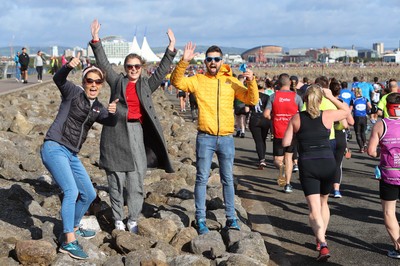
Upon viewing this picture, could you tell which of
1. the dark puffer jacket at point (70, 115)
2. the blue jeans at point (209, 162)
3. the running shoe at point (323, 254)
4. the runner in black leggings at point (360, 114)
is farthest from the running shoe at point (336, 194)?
the runner in black leggings at point (360, 114)

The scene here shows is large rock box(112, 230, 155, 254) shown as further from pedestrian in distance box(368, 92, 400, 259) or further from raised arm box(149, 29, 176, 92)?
pedestrian in distance box(368, 92, 400, 259)

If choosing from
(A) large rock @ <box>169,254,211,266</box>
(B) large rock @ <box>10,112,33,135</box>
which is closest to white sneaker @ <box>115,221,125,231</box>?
(A) large rock @ <box>169,254,211,266</box>

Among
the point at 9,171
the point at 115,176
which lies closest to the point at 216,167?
the point at 9,171

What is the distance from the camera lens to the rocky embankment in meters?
5.72

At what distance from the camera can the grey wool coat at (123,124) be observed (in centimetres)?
665

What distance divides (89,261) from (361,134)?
1056 centimetres

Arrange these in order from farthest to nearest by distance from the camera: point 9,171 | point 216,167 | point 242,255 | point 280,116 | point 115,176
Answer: point 216,167
point 280,116
point 9,171
point 115,176
point 242,255

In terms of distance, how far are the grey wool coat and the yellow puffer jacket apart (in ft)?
0.84

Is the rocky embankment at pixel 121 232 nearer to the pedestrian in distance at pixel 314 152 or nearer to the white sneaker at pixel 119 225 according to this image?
the white sneaker at pixel 119 225

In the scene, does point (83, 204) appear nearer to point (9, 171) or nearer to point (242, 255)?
point (242, 255)

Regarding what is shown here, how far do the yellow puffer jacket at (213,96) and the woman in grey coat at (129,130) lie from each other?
10.1 inches

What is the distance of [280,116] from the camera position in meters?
9.86

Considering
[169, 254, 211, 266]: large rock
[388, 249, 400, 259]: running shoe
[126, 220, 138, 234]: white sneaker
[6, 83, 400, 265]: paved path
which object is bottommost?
[6, 83, 400, 265]: paved path

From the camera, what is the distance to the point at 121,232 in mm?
6406
